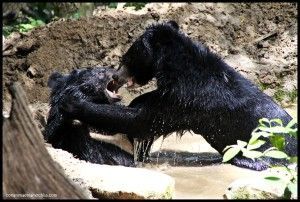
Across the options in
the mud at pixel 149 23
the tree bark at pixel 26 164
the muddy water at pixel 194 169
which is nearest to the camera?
the tree bark at pixel 26 164

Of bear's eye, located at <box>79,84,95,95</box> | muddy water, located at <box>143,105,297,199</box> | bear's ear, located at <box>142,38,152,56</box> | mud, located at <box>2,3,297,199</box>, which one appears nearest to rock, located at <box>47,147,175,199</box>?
muddy water, located at <box>143,105,297,199</box>

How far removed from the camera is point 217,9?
1013 centimetres

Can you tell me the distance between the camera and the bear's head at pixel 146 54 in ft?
21.2

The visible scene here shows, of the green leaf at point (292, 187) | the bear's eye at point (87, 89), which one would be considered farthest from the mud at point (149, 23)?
the green leaf at point (292, 187)

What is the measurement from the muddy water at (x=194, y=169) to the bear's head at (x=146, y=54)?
105 centimetres

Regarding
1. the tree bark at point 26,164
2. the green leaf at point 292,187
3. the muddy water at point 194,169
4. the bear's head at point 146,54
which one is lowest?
the muddy water at point 194,169

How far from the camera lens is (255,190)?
445 centimetres

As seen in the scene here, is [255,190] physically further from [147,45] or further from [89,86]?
[89,86]

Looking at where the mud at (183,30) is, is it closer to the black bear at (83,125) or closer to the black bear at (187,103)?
the black bear at (83,125)

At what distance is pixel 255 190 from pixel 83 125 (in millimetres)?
2666

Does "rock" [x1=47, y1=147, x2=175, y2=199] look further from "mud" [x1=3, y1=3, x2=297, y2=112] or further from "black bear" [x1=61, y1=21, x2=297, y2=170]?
"mud" [x1=3, y1=3, x2=297, y2=112]

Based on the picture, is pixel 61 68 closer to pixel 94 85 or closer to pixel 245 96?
pixel 94 85

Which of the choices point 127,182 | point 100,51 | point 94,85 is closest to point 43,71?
point 100,51

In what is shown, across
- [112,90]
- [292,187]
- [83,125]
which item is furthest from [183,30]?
[292,187]
